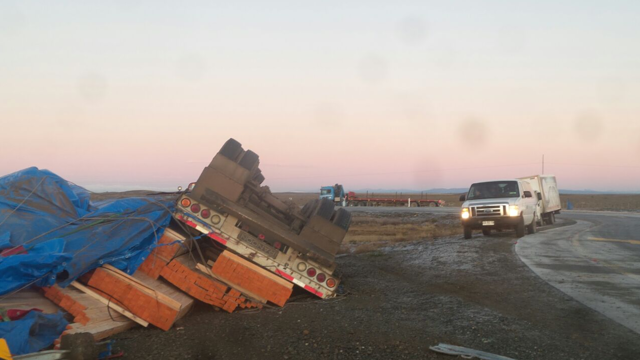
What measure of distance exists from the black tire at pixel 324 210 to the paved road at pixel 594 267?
4.20m

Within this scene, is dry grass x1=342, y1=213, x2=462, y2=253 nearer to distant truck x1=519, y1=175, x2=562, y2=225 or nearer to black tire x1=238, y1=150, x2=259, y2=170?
distant truck x1=519, y1=175, x2=562, y2=225

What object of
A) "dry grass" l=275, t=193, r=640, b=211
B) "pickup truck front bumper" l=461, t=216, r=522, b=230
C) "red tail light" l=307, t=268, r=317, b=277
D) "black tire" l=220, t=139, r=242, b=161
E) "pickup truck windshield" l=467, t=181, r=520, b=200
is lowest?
"dry grass" l=275, t=193, r=640, b=211

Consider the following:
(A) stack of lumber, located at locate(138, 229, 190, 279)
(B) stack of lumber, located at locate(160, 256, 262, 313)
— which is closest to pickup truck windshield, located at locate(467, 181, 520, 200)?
(B) stack of lumber, located at locate(160, 256, 262, 313)

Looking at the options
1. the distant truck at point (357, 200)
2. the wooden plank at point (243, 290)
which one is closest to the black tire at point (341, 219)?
the wooden plank at point (243, 290)

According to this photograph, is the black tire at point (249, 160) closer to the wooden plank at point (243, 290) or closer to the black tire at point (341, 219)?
the black tire at point (341, 219)

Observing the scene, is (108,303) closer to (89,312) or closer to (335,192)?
(89,312)

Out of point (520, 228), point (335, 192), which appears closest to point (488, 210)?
point (520, 228)

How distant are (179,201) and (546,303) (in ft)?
19.5

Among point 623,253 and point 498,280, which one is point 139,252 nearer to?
point 498,280

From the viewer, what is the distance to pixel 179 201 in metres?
7.77

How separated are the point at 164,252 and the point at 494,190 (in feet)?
43.2

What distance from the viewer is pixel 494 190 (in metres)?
17.2

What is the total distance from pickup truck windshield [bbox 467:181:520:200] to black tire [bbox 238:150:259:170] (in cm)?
1110

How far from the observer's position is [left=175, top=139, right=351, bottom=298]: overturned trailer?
25.3 ft
